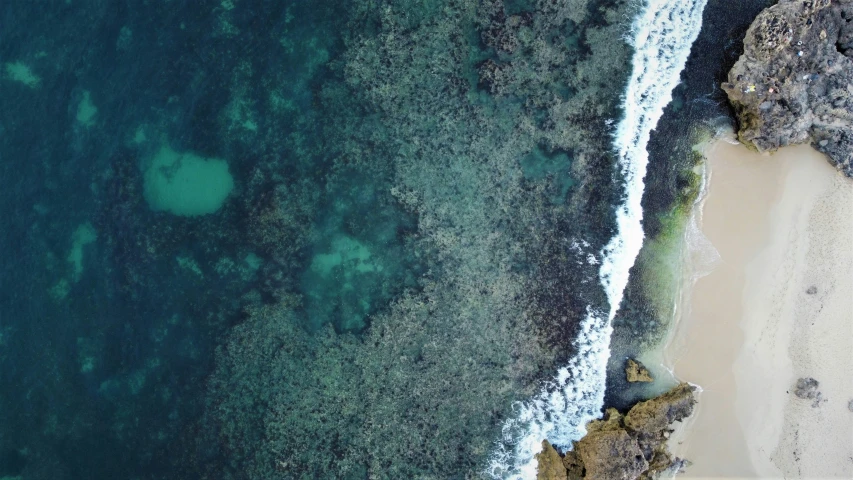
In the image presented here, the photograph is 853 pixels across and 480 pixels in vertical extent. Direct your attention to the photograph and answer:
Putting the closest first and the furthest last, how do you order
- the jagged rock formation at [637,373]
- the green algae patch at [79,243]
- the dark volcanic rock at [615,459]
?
the dark volcanic rock at [615,459] → the jagged rock formation at [637,373] → the green algae patch at [79,243]

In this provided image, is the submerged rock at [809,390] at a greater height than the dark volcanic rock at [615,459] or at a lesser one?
greater

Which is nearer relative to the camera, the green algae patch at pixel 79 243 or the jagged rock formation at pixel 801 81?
the jagged rock formation at pixel 801 81

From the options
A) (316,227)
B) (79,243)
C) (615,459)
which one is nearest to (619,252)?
(615,459)

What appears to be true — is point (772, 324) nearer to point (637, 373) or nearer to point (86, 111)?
point (637, 373)

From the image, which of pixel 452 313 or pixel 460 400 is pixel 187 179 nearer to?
pixel 452 313


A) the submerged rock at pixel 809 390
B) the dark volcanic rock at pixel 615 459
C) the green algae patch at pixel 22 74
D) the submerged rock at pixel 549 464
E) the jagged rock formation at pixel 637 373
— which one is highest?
the green algae patch at pixel 22 74

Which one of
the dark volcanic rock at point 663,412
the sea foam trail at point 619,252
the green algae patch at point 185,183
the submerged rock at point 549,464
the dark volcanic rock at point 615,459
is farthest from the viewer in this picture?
the green algae patch at point 185,183

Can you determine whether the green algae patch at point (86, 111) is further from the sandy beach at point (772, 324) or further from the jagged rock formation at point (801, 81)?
the jagged rock formation at point (801, 81)

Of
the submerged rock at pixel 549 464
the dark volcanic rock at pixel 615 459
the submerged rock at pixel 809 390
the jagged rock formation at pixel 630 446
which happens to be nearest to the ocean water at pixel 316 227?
the submerged rock at pixel 549 464
